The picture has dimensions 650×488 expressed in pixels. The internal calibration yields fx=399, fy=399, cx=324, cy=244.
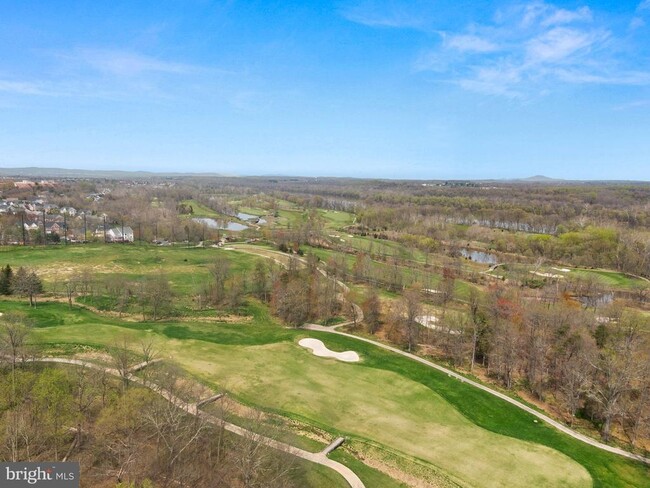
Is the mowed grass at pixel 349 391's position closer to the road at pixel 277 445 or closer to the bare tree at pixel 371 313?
the road at pixel 277 445

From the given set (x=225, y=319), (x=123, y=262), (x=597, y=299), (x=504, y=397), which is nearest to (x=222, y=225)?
(x=123, y=262)

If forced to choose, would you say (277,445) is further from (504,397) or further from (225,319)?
(225,319)

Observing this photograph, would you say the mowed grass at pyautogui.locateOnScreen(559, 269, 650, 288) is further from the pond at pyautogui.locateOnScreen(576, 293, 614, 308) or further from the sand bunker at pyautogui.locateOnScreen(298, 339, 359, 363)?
the sand bunker at pyautogui.locateOnScreen(298, 339, 359, 363)

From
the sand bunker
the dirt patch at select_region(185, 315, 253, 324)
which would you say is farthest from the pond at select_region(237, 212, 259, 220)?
the sand bunker

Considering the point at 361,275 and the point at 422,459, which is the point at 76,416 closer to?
the point at 422,459
